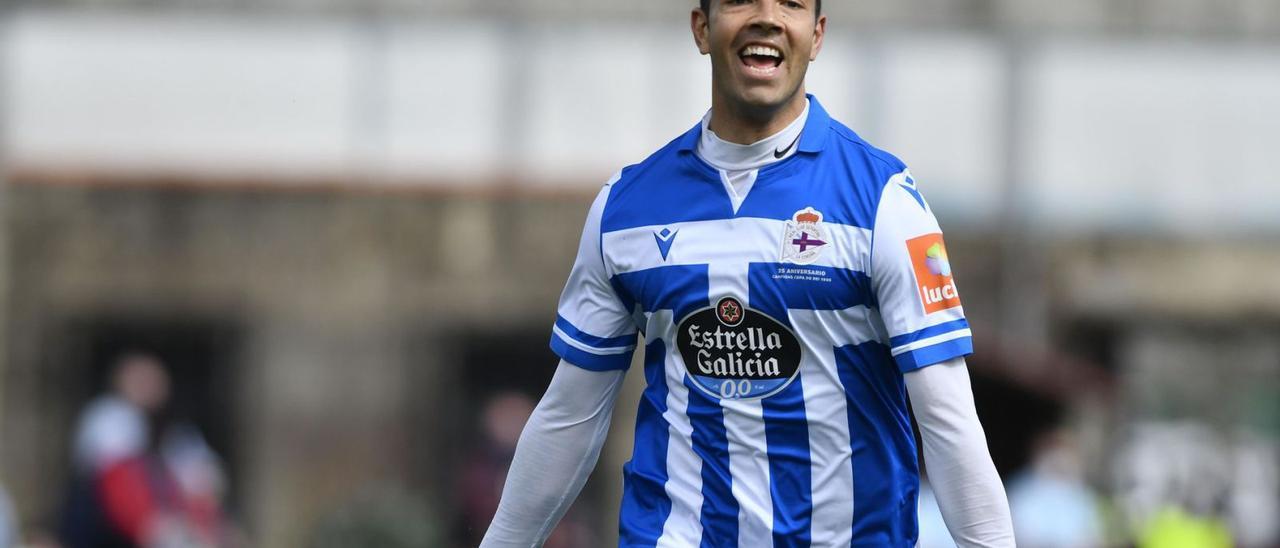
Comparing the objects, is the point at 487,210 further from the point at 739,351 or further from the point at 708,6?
the point at 739,351

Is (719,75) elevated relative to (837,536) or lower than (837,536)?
elevated

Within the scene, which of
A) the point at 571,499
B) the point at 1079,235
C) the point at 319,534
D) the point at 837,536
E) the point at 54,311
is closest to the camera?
the point at 837,536

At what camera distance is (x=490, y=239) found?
1936 centimetres

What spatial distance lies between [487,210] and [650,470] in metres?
14.7

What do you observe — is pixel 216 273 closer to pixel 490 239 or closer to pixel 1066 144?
pixel 490 239

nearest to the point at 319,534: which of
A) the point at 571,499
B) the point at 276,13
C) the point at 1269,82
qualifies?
the point at 571,499

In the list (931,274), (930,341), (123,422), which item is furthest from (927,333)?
(123,422)

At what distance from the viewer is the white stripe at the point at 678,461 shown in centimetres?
464

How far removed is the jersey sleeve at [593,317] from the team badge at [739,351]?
0.25 meters

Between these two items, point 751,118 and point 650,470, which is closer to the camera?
point 751,118

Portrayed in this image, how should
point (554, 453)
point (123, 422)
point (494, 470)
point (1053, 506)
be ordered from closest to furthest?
point (554, 453) → point (123, 422) → point (1053, 506) → point (494, 470)

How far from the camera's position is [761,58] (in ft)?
15.1

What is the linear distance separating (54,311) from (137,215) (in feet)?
3.61

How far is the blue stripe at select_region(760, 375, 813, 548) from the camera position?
15.0ft
